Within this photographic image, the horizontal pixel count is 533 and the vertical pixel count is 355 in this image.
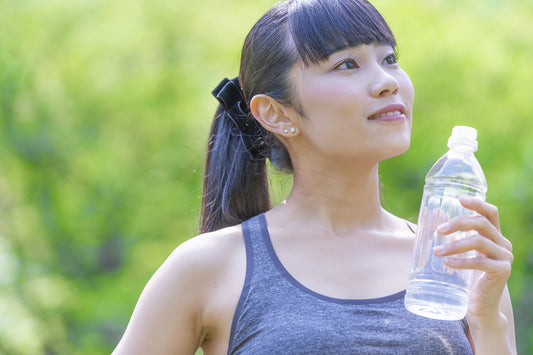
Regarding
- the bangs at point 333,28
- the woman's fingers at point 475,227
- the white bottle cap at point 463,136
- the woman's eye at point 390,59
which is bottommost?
the woman's fingers at point 475,227

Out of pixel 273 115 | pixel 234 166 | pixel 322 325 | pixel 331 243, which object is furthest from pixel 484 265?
pixel 234 166

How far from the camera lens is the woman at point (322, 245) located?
7.60 feet

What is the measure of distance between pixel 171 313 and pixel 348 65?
1.00 m

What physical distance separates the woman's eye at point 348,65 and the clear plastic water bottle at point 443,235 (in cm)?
42

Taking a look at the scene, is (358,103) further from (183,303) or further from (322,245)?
(183,303)

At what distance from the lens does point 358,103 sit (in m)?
2.49

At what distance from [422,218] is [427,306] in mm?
277

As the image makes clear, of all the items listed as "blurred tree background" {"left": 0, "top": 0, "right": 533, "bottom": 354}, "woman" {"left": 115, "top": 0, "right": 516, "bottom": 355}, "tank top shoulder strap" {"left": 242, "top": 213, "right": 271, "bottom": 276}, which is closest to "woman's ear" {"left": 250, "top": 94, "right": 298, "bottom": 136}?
"woman" {"left": 115, "top": 0, "right": 516, "bottom": 355}

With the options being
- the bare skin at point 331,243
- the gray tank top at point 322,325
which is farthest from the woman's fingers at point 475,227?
the gray tank top at point 322,325

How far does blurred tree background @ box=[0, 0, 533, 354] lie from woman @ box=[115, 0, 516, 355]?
232 inches

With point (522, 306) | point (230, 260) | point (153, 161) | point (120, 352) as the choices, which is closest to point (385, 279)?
point (230, 260)

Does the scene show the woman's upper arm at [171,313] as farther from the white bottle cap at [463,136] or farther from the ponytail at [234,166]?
the white bottle cap at [463,136]

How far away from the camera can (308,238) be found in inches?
104

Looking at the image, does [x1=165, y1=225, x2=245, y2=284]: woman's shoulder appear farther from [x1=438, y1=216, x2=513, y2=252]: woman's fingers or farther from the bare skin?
[x1=438, y1=216, x2=513, y2=252]: woman's fingers
